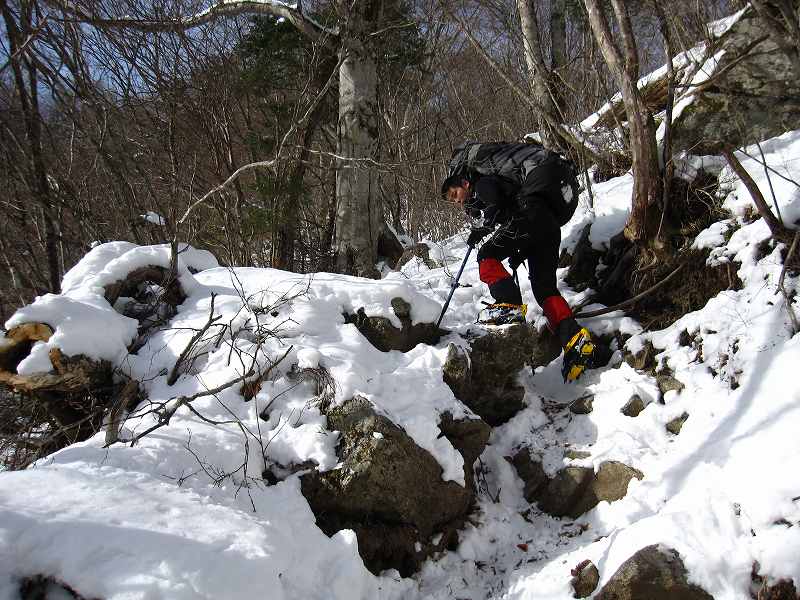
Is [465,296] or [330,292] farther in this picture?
[465,296]

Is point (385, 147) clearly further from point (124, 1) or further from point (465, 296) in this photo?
point (465, 296)

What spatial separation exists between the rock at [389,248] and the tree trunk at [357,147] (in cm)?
88

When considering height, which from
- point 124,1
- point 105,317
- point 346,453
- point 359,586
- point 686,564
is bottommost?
A: point 686,564

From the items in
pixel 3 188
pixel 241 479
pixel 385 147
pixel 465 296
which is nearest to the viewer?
pixel 241 479

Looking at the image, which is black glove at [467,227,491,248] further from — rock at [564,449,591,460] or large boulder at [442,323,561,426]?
rock at [564,449,591,460]

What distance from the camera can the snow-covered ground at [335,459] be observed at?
186cm

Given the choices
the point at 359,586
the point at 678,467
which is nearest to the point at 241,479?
the point at 359,586

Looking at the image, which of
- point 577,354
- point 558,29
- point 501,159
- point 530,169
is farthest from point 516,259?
point 558,29

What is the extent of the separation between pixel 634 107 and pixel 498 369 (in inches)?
103

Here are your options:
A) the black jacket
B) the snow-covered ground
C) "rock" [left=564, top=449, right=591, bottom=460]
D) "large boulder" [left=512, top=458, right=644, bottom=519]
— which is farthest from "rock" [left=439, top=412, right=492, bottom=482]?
the black jacket

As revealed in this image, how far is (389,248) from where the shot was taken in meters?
7.62

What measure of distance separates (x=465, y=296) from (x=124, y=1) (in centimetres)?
539

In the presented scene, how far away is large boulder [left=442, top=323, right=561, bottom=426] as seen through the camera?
3.86 m

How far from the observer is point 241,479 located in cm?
260
